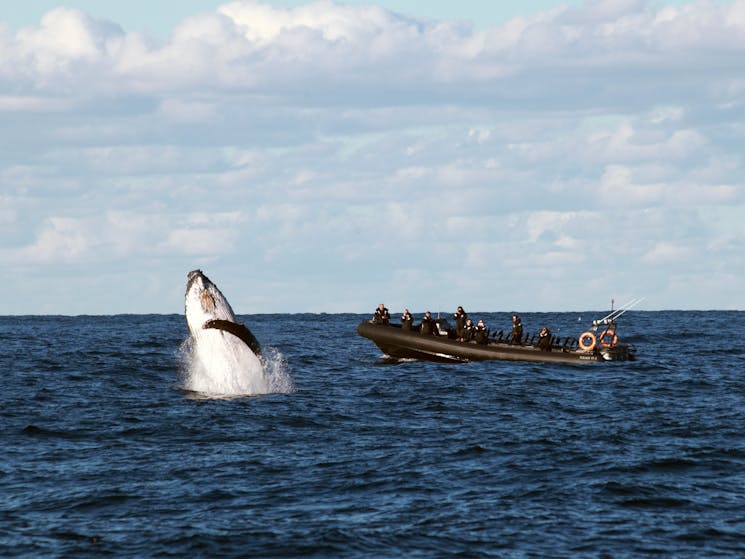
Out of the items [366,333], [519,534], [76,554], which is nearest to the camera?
[76,554]

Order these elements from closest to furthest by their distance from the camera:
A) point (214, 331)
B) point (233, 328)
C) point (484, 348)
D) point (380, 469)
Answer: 1. point (380, 469)
2. point (233, 328)
3. point (214, 331)
4. point (484, 348)

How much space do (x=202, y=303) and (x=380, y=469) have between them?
10.3 m

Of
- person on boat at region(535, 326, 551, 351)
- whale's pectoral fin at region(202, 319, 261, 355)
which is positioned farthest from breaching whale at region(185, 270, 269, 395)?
person on boat at region(535, 326, 551, 351)

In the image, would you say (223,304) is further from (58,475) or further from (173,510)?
(173,510)

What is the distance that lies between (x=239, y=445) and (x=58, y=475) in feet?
16.9

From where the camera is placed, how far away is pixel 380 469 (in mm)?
25688

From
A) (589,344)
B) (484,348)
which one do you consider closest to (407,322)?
(484,348)

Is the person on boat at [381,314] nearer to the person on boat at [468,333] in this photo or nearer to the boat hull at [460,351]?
the boat hull at [460,351]

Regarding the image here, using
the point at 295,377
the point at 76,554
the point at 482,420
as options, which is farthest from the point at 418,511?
the point at 295,377

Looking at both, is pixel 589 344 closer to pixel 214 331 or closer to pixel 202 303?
pixel 214 331

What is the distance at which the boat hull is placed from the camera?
50.2 meters

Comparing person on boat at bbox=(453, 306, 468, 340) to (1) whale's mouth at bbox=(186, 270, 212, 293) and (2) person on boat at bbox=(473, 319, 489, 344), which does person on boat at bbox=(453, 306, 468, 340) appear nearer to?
(2) person on boat at bbox=(473, 319, 489, 344)

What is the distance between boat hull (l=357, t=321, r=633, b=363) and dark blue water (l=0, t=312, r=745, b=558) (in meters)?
4.24

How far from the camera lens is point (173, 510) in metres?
21.7
